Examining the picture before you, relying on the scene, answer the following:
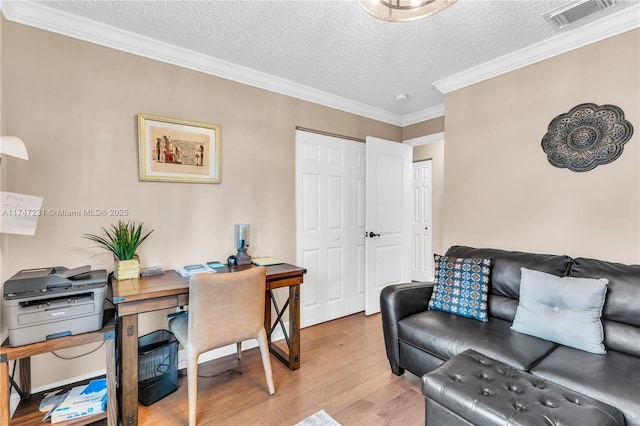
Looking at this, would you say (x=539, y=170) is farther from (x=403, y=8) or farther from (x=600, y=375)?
(x=403, y=8)

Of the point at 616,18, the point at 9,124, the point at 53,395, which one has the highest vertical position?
the point at 616,18

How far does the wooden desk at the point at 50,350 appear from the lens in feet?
4.69

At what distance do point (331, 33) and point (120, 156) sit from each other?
1784 millimetres

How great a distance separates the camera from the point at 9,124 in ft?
6.08

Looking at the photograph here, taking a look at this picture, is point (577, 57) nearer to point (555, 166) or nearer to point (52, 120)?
point (555, 166)

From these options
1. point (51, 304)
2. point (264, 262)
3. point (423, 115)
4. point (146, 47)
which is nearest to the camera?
point (51, 304)

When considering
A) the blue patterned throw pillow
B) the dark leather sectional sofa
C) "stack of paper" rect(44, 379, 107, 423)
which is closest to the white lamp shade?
"stack of paper" rect(44, 379, 107, 423)

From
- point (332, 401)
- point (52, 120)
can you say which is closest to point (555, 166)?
point (332, 401)

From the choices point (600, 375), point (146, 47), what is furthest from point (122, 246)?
point (600, 375)

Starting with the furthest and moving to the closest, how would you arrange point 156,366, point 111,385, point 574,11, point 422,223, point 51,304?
point 422,223 → point 156,366 → point 574,11 → point 111,385 → point 51,304

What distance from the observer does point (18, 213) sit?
1.67 metres

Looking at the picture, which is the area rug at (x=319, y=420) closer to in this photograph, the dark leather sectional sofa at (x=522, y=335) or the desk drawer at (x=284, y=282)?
the dark leather sectional sofa at (x=522, y=335)

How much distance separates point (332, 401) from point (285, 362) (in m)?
0.60

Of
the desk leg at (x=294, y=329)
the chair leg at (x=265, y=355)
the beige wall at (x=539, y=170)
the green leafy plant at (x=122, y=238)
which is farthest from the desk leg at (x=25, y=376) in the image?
Result: the beige wall at (x=539, y=170)
